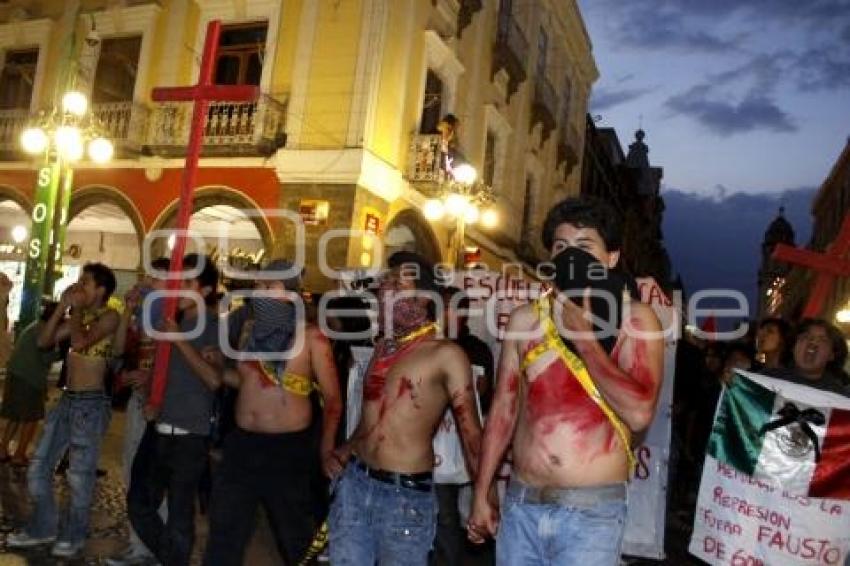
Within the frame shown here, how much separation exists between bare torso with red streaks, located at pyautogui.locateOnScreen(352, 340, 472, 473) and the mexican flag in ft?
6.16

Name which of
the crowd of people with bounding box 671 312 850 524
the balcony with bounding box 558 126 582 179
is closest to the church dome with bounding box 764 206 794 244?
the balcony with bounding box 558 126 582 179

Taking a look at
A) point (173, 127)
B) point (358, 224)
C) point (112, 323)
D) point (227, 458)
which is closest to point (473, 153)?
point (358, 224)

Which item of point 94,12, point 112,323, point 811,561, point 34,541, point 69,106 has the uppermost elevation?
point 94,12

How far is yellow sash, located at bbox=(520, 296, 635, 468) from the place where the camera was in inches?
105

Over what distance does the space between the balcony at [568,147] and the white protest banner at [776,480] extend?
71.4 feet

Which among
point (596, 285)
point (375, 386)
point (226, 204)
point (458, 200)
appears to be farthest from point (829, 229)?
point (596, 285)

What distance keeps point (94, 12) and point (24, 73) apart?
103 inches

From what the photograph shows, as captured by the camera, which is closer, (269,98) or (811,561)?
(811,561)

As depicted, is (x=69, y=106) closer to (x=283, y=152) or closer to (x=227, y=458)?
(x=283, y=152)

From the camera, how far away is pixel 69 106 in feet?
37.3

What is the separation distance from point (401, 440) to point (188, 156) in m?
3.16

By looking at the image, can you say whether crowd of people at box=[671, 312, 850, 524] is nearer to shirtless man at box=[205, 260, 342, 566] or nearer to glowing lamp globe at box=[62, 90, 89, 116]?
shirtless man at box=[205, 260, 342, 566]

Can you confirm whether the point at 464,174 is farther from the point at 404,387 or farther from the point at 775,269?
the point at 775,269

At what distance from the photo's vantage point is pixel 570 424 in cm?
270
